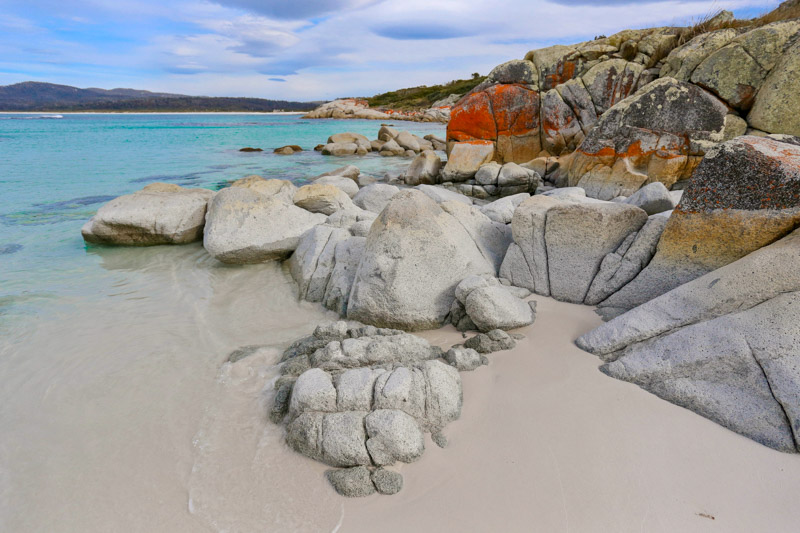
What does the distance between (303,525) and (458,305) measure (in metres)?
2.70

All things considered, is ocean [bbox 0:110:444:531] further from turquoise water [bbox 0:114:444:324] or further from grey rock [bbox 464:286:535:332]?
grey rock [bbox 464:286:535:332]

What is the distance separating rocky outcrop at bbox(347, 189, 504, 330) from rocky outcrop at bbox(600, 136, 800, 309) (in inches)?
79.5

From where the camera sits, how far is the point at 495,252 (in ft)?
19.1

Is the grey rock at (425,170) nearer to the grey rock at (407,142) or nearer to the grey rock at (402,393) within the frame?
the grey rock at (402,393)

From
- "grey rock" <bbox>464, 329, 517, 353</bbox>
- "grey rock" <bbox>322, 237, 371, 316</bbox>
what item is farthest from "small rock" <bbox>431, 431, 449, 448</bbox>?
"grey rock" <bbox>322, 237, 371, 316</bbox>

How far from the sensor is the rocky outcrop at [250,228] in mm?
6945

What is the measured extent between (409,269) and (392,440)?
2.24 meters

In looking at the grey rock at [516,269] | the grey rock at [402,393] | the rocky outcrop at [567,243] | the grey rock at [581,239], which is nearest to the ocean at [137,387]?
the grey rock at [402,393]

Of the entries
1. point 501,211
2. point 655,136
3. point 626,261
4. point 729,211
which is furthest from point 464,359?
point 655,136

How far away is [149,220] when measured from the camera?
8.07 metres

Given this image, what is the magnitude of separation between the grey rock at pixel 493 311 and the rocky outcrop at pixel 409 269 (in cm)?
46

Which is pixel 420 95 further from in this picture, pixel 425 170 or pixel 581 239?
pixel 581 239

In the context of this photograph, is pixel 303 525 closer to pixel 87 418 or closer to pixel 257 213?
pixel 87 418

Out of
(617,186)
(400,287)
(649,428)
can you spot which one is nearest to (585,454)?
(649,428)
